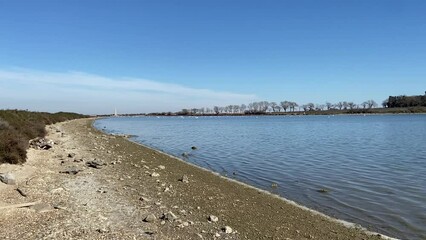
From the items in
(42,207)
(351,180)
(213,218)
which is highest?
(42,207)

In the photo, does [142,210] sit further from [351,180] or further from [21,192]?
[351,180]

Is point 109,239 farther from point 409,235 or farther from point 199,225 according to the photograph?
point 409,235

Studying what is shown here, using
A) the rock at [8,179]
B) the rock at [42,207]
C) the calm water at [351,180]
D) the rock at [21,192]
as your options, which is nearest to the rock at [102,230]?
the rock at [42,207]

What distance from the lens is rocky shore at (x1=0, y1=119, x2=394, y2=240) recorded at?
9.77 metres

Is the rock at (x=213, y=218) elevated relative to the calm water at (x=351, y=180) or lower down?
elevated

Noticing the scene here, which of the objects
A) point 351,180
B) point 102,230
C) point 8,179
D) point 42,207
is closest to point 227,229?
point 102,230

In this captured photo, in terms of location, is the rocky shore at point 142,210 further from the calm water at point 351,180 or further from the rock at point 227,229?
the calm water at point 351,180

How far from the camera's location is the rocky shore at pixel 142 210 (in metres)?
9.77

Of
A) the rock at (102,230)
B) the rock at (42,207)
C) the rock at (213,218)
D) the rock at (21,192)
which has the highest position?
the rock at (21,192)

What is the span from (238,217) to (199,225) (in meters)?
1.68

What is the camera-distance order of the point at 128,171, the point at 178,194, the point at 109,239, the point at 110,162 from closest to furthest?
1. the point at 109,239
2. the point at 178,194
3. the point at 128,171
4. the point at 110,162

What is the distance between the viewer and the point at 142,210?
38.7 ft

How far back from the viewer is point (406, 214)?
13.5 m

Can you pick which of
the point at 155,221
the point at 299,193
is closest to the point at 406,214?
the point at 299,193
